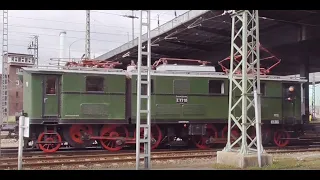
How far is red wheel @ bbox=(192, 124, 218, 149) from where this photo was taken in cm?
1883

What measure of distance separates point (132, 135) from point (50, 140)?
3.65 metres

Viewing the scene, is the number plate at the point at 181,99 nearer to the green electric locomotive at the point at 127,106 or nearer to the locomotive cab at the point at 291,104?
the green electric locomotive at the point at 127,106

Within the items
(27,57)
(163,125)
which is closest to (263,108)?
(163,125)

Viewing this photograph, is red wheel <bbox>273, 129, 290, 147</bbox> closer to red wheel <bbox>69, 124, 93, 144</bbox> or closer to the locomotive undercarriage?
the locomotive undercarriage

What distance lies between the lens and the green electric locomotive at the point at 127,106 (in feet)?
53.1

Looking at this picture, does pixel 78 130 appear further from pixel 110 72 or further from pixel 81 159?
pixel 110 72

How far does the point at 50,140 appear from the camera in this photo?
16109 millimetres

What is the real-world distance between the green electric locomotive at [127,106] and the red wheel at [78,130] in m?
0.04

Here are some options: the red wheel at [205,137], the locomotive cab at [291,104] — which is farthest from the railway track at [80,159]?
the locomotive cab at [291,104]

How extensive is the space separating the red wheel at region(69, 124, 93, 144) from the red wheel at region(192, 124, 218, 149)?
17.1 ft

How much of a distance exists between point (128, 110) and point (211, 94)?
414 cm

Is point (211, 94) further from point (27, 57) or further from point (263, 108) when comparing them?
point (27, 57)

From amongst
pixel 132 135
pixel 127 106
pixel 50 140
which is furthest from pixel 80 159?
pixel 127 106

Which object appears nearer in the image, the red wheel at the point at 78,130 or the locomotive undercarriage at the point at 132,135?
the locomotive undercarriage at the point at 132,135
